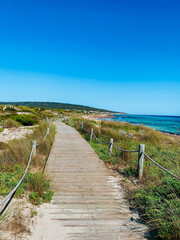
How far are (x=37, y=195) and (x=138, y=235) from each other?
2.19 m

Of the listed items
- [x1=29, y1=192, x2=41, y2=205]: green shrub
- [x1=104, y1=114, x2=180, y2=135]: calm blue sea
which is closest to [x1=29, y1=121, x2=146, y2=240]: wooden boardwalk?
[x1=29, y1=192, x2=41, y2=205]: green shrub

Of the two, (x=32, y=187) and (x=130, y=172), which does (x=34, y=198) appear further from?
(x=130, y=172)

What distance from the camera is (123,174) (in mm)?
5395

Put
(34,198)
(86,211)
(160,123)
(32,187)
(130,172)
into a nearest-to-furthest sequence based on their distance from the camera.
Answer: (86,211) → (34,198) → (32,187) → (130,172) → (160,123)

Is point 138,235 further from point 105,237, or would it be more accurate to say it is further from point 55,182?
point 55,182

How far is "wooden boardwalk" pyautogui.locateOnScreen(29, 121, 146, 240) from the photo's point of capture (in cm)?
269

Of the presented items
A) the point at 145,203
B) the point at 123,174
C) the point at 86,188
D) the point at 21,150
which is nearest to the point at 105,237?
the point at 145,203

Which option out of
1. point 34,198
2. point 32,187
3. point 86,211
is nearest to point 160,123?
point 86,211

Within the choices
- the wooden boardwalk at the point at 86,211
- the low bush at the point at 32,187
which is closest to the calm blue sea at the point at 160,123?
the wooden boardwalk at the point at 86,211

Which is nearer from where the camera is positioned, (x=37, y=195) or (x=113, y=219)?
A: (x=113, y=219)

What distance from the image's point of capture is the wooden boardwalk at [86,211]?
269 centimetres

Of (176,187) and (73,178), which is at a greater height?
(176,187)

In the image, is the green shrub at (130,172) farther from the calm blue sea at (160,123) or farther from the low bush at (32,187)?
the low bush at (32,187)

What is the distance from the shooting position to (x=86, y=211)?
10.8 feet
